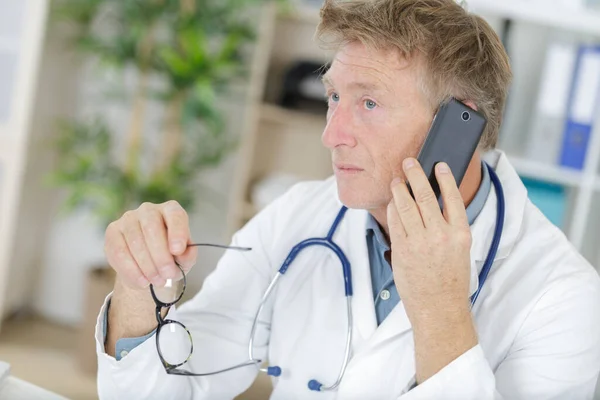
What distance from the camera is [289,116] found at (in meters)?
2.81

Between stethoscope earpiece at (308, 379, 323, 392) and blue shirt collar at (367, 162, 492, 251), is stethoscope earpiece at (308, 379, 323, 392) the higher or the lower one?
the lower one

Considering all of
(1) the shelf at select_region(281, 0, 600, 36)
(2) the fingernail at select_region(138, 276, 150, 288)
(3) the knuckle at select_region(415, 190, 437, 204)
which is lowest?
(2) the fingernail at select_region(138, 276, 150, 288)

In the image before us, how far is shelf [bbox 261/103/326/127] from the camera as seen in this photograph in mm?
2783

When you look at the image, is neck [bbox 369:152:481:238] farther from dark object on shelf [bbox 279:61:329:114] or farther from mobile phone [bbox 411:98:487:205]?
dark object on shelf [bbox 279:61:329:114]

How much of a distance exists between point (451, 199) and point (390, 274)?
264mm

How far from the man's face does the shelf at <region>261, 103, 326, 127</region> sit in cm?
144

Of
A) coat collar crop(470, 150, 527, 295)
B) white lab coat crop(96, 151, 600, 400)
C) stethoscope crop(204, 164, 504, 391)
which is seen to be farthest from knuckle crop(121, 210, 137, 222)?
coat collar crop(470, 150, 527, 295)

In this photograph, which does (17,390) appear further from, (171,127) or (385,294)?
(171,127)

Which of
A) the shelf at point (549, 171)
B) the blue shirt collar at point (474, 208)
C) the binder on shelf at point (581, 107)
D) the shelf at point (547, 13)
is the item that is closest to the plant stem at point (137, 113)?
the shelf at point (547, 13)

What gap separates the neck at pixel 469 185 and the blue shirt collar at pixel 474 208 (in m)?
0.01

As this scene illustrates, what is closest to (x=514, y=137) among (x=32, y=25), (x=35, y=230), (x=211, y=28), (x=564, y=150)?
(x=564, y=150)

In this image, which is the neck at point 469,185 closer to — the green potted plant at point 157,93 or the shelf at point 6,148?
the green potted plant at point 157,93

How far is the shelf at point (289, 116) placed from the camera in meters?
2.78

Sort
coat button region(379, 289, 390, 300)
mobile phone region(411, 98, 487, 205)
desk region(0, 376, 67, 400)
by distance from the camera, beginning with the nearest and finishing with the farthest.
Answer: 1. desk region(0, 376, 67, 400)
2. mobile phone region(411, 98, 487, 205)
3. coat button region(379, 289, 390, 300)
